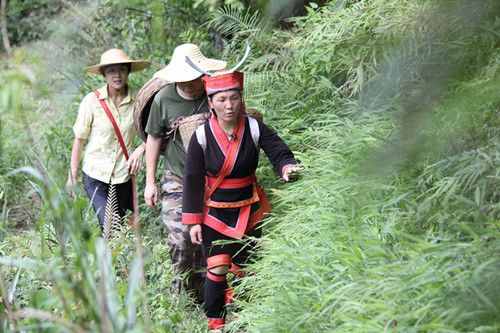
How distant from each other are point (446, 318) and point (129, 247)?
338 centimetres

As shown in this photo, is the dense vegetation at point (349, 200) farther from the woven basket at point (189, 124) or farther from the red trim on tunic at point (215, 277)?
the woven basket at point (189, 124)

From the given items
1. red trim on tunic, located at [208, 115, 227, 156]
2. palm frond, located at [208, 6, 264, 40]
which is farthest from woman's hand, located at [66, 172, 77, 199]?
palm frond, located at [208, 6, 264, 40]

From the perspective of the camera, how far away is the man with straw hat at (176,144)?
618cm

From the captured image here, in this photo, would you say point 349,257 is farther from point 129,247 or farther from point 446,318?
point 129,247

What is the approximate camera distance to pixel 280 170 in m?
5.59

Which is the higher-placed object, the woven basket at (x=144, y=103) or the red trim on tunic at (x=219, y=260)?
the woven basket at (x=144, y=103)

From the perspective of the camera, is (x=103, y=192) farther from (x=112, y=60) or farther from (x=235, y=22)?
(x=235, y=22)

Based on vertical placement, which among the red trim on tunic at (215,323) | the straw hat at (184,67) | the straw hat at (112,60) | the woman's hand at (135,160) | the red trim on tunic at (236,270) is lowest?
the red trim on tunic at (215,323)

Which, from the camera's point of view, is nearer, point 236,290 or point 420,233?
point 420,233

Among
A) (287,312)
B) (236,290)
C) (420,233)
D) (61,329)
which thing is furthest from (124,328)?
(236,290)

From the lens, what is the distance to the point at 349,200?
4395mm

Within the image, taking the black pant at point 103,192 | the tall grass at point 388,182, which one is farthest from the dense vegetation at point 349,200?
the black pant at point 103,192

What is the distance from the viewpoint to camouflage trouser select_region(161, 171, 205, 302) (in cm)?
627

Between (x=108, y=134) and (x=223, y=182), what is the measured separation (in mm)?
1813
